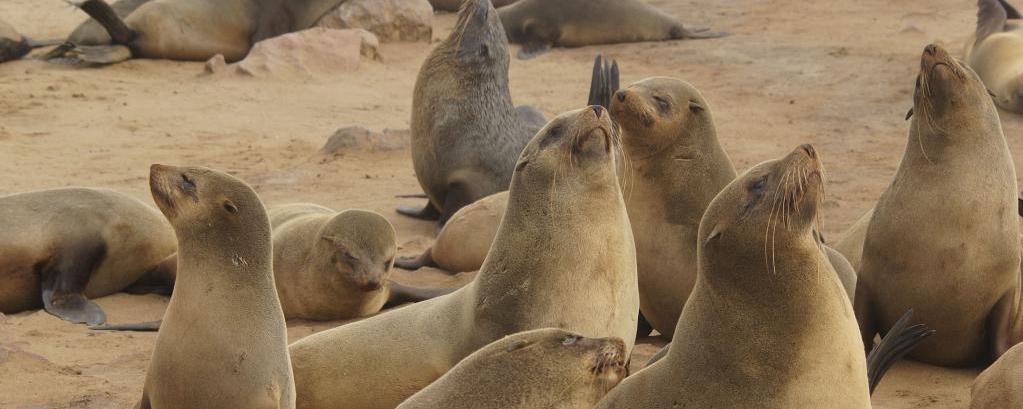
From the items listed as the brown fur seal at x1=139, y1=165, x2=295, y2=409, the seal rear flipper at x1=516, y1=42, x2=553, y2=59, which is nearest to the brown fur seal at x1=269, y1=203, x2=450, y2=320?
the brown fur seal at x1=139, y1=165, x2=295, y2=409

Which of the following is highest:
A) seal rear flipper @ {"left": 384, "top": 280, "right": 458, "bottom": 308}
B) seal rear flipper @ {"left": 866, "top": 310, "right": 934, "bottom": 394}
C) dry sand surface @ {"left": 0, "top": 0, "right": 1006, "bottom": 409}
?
seal rear flipper @ {"left": 866, "top": 310, "right": 934, "bottom": 394}

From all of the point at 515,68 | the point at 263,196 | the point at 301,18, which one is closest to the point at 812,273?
the point at 263,196

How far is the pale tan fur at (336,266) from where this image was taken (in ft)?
20.9

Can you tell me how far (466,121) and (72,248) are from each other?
8.41ft

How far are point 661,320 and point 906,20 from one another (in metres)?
9.08

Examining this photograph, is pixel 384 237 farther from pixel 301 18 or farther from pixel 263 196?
pixel 301 18

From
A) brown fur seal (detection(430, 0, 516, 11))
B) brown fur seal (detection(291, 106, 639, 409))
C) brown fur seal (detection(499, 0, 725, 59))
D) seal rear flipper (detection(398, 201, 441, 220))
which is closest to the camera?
brown fur seal (detection(291, 106, 639, 409))

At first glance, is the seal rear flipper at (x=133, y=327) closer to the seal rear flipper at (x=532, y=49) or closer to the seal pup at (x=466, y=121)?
the seal pup at (x=466, y=121)

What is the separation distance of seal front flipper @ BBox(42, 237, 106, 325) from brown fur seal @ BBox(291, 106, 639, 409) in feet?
6.81

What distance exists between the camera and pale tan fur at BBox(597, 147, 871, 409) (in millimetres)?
3670

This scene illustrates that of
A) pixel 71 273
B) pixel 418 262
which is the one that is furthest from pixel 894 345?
pixel 71 273

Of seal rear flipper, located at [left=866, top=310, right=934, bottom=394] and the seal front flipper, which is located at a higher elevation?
seal rear flipper, located at [left=866, top=310, right=934, bottom=394]

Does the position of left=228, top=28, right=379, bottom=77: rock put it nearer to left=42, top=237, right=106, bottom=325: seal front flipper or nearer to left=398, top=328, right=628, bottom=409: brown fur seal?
left=42, top=237, right=106, bottom=325: seal front flipper

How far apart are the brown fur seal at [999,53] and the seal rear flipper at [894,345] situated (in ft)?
20.1
